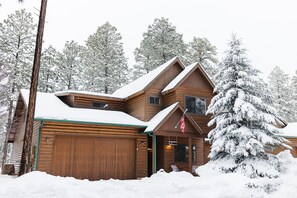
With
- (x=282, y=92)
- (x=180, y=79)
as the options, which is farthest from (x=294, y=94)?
(x=180, y=79)

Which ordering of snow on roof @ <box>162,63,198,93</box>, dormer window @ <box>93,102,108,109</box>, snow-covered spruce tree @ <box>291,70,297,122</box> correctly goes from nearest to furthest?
snow on roof @ <box>162,63,198,93</box> < dormer window @ <box>93,102,108,109</box> < snow-covered spruce tree @ <box>291,70,297,122</box>

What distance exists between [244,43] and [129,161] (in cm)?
949

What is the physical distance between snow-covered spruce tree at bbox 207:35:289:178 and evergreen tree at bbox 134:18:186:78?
1618 cm

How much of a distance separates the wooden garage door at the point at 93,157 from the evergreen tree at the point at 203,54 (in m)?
18.3

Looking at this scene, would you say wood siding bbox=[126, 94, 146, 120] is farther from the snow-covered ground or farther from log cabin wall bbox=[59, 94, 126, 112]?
the snow-covered ground

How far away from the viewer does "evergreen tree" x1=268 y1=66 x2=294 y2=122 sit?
121 ft

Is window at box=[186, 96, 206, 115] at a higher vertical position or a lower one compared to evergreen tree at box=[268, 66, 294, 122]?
lower

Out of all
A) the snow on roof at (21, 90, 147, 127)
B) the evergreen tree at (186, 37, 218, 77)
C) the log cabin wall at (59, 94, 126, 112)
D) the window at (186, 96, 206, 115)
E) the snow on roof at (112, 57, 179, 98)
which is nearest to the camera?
the snow on roof at (21, 90, 147, 127)

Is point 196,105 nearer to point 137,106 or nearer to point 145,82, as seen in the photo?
point 145,82

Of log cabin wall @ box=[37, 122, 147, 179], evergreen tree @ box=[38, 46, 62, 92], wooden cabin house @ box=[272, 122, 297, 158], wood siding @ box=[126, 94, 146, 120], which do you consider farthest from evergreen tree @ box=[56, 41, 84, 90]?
wooden cabin house @ box=[272, 122, 297, 158]

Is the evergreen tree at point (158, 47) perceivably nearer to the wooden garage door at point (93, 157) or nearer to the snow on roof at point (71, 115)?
the snow on roof at point (71, 115)

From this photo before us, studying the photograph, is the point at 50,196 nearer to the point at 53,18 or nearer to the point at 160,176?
the point at 160,176

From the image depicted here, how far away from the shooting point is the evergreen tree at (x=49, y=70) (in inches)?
1156

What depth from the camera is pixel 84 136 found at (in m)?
14.9
